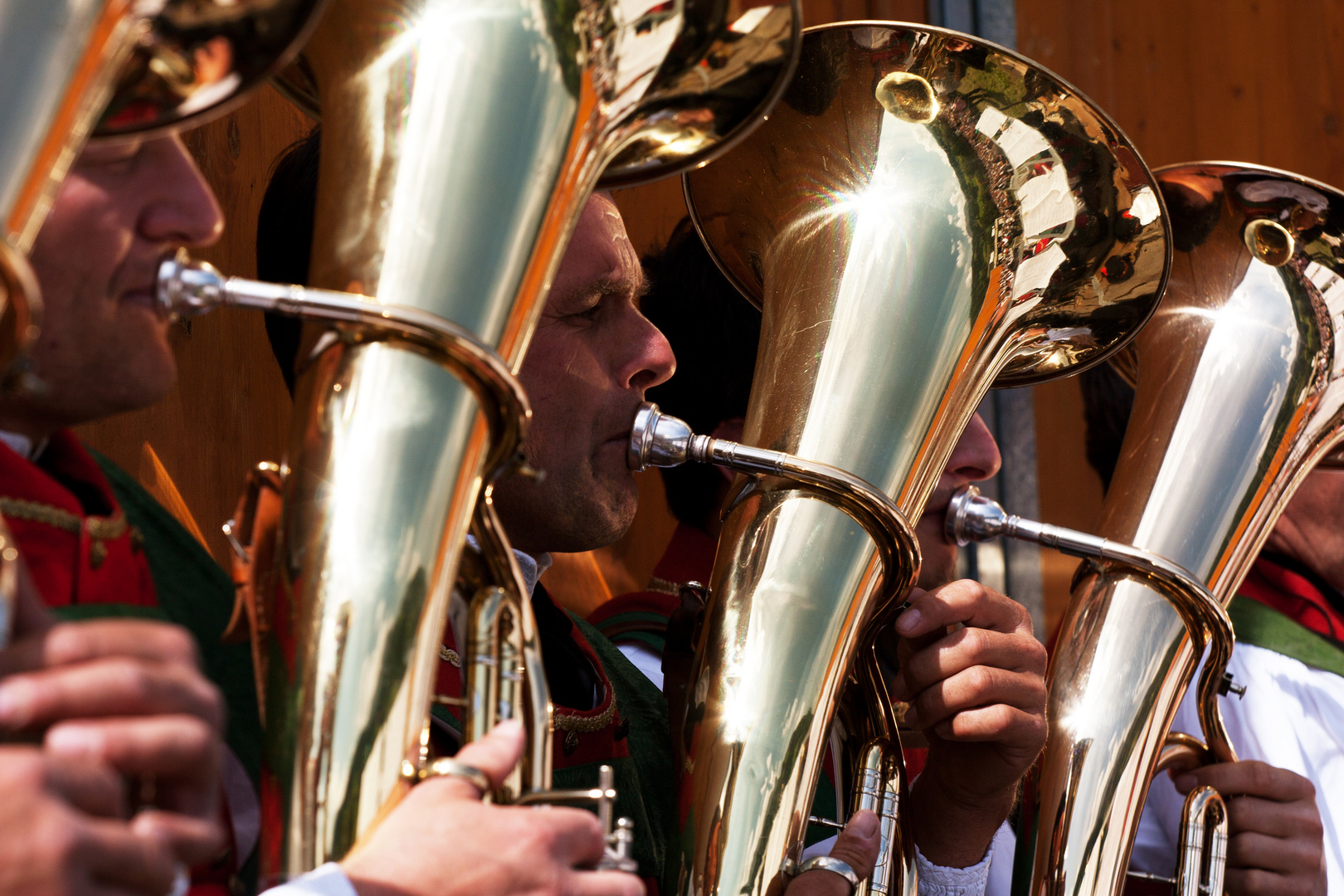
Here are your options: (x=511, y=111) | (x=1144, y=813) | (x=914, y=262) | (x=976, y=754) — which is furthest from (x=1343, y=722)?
(x=511, y=111)

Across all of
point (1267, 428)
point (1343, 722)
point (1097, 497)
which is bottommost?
point (1343, 722)

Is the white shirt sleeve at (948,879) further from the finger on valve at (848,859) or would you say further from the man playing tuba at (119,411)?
the man playing tuba at (119,411)

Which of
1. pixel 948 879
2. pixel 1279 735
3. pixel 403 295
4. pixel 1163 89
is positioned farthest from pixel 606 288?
pixel 1163 89

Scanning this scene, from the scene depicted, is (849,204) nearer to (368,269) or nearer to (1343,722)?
(368,269)

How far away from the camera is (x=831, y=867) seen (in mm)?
1045

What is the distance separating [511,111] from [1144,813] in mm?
1330

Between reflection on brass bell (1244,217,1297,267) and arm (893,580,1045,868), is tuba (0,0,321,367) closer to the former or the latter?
arm (893,580,1045,868)

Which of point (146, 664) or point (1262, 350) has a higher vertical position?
point (1262, 350)

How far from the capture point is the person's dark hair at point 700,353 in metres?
1.84

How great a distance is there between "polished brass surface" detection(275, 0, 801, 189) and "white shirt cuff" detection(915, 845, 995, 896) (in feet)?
2.34

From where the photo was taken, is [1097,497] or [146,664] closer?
[146,664]

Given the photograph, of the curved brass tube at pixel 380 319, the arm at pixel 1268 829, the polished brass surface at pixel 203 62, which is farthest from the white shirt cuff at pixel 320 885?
the arm at pixel 1268 829

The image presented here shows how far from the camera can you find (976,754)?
51.6 inches

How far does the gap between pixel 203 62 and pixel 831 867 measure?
2.27 ft
